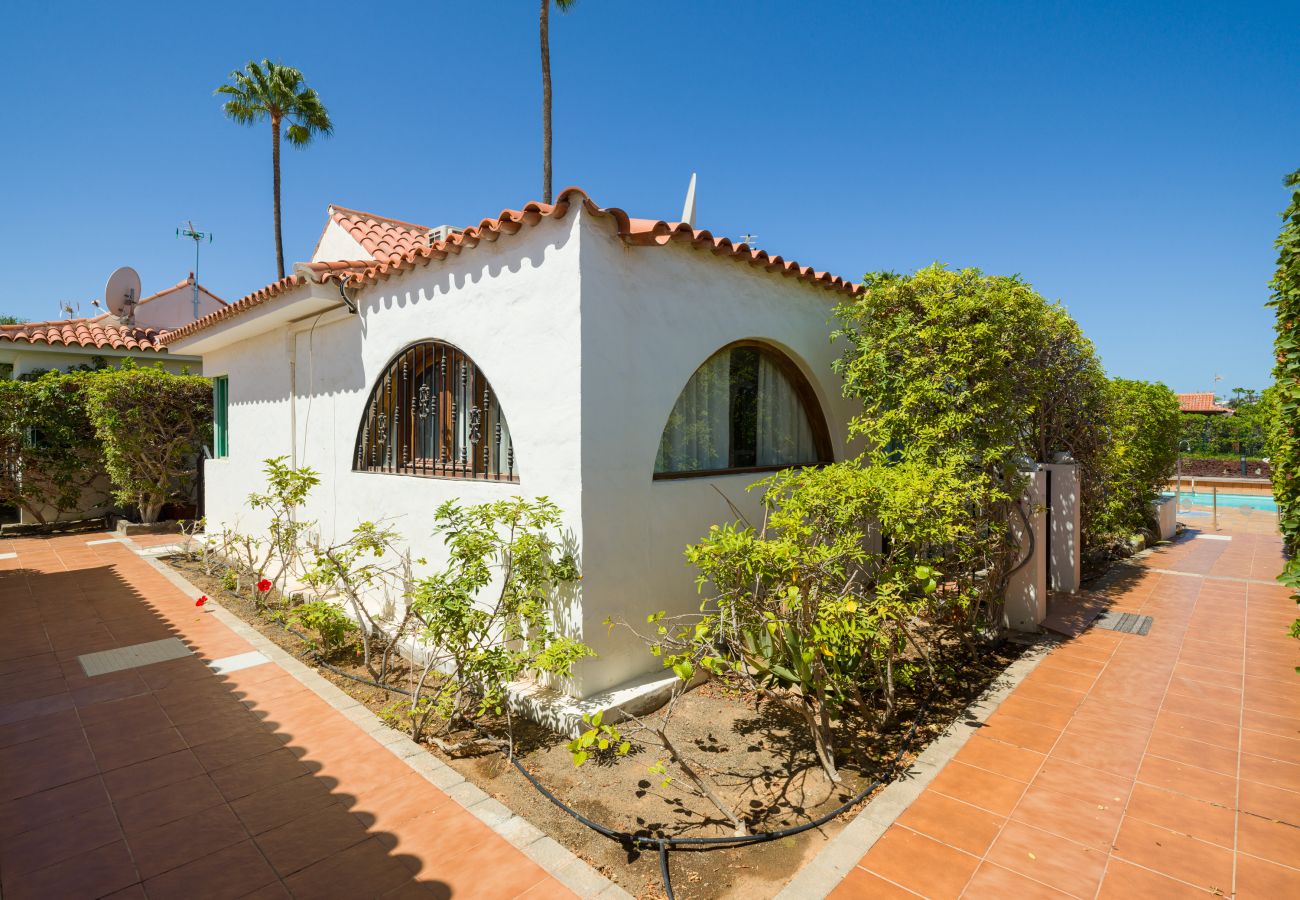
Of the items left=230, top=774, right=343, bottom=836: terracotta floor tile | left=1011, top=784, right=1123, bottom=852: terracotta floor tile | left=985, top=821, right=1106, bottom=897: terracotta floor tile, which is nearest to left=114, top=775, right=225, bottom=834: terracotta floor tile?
left=230, top=774, right=343, bottom=836: terracotta floor tile

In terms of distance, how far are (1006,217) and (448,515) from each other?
14.8 meters

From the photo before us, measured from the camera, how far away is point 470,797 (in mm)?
3982

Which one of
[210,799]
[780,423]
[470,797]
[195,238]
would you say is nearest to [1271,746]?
[780,423]

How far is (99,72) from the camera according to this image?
1015 centimetres

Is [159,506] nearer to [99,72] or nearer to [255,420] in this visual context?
[255,420]

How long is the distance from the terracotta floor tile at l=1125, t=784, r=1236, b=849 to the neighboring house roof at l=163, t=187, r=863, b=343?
5.72 metres

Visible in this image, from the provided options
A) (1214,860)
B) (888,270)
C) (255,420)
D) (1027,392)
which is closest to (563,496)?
(1214,860)

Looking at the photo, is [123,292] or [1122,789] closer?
[1122,789]

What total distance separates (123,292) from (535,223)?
827 inches

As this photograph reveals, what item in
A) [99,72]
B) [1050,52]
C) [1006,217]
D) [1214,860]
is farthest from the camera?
[1006,217]

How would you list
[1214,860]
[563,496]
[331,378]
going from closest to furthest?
1. [1214,860]
2. [563,496]
3. [331,378]

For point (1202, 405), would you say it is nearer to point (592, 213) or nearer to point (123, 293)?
point (592, 213)

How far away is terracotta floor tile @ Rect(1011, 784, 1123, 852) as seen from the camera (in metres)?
3.60

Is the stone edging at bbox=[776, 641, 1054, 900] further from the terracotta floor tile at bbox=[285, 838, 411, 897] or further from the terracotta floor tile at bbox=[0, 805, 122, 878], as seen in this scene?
the terracotta floor tile at bbox=[0, 805, 122, 878]
